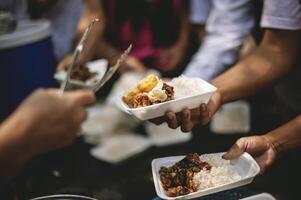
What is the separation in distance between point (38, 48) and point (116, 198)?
1.24 meters

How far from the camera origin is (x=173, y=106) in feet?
5.87

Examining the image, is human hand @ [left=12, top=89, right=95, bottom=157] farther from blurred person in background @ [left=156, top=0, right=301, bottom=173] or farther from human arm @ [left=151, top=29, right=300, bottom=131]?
human arm @ [left=151, top=29, right=300, bottom=131]

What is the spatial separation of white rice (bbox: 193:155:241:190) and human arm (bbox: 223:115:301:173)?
48 mm

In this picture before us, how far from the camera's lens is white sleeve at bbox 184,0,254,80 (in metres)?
2.90

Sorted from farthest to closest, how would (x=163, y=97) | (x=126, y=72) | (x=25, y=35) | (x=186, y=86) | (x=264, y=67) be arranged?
(x=126, y=72) < (x=25, y=35) < (x=264, y=67) < (x=186, y=86) < (x=163, y=97)

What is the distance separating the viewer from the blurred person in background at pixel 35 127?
1335mm

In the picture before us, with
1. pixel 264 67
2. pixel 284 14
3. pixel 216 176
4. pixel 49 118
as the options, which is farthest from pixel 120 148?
pixel 49 118

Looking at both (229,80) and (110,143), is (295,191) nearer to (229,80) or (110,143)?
(229,80)

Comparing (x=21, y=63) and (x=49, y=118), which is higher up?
(x=49, y=118)

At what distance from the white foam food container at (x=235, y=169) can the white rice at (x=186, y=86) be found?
0.93 feet

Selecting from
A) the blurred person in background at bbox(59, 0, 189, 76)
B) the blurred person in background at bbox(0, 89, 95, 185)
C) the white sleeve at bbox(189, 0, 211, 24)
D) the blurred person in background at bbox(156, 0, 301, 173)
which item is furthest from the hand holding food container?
the blurred person in background at bbox(59, 0, 189, 76)

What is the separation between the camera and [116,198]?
310cm

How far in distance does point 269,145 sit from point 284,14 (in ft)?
2.38

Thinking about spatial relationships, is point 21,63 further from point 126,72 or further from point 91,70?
point 126,72
